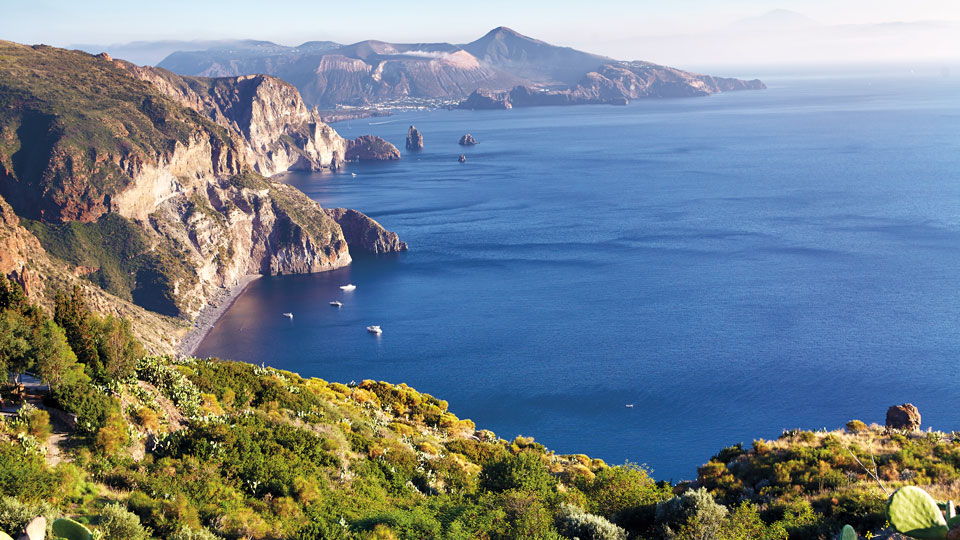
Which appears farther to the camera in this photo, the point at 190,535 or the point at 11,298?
the point at 11,298

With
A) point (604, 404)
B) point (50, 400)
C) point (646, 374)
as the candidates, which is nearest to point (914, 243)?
point (646, 374)

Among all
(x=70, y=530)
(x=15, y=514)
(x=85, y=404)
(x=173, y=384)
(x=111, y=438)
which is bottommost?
(x=173, y=384)

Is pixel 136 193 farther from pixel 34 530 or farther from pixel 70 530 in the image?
pixel 34 530

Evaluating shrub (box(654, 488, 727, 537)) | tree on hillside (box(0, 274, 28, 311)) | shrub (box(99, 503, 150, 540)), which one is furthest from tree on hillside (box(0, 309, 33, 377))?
shrub (box(654, 488, 727, 537))

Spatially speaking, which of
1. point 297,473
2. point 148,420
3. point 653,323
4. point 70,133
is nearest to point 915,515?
point 297,473

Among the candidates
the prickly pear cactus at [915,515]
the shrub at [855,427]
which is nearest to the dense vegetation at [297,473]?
the shrub at [855,427]

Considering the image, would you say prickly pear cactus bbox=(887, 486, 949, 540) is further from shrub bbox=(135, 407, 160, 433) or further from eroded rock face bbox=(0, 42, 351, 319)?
eroded rock face bbox=(0, 42, 351, 319)

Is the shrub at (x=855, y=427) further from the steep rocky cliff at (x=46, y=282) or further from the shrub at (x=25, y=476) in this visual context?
the steep rocky cliff at (x=46, y=282)
